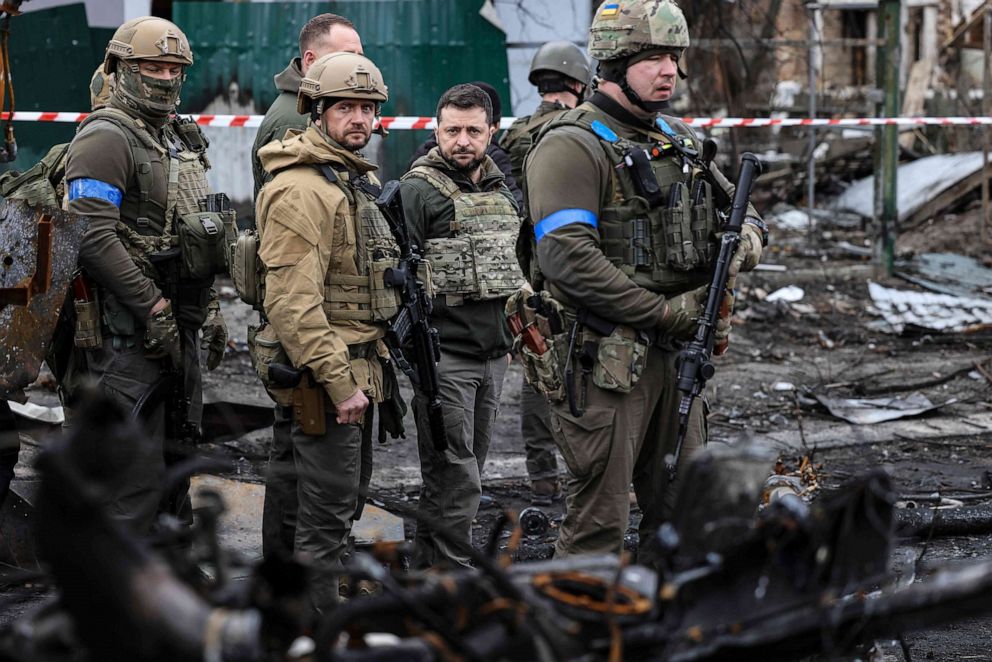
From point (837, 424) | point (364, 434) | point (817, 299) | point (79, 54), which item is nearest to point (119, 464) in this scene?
point (364, 434)

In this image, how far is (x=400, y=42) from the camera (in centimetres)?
1023

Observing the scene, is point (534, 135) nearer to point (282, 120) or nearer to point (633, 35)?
point (282, 120)

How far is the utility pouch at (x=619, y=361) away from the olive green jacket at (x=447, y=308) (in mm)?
1199

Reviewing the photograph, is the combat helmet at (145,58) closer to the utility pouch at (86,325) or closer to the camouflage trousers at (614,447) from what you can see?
the utility pouch at (86,325)

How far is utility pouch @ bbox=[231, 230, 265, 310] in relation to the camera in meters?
4.55

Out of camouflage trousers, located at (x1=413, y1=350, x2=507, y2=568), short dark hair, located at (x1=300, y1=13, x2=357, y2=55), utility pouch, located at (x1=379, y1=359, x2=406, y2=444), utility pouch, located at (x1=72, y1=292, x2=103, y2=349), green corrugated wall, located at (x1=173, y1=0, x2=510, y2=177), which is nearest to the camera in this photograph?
utility pouch, located at (x1=379, y1=359, x2=406, y2=444)

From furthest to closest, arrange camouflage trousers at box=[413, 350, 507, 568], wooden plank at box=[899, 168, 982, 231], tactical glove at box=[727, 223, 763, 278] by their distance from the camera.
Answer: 1. wooden plank at box=[899, 168, 982, 231]
2. camouflage trousers at box=[413, 350, 507, 568]
3. tactical glove at box=[727, 223, 763, 278]

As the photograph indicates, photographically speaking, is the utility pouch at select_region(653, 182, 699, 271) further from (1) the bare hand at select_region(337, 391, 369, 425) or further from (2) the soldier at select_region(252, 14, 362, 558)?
(2) the soldier at select_region(252, 14, 362, 558)

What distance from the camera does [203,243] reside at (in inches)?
198

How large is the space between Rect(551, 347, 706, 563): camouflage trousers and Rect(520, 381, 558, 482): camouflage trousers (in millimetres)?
2103

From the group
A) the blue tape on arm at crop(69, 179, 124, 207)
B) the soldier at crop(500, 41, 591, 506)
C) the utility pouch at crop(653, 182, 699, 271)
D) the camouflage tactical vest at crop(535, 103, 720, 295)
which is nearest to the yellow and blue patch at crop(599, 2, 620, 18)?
the camouflage tactical vest at crop(535, 103, 720, 295)

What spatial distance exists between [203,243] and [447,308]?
3.59 ft

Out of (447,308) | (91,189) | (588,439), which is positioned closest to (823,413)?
(447,308)

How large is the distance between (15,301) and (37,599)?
1359 mm
